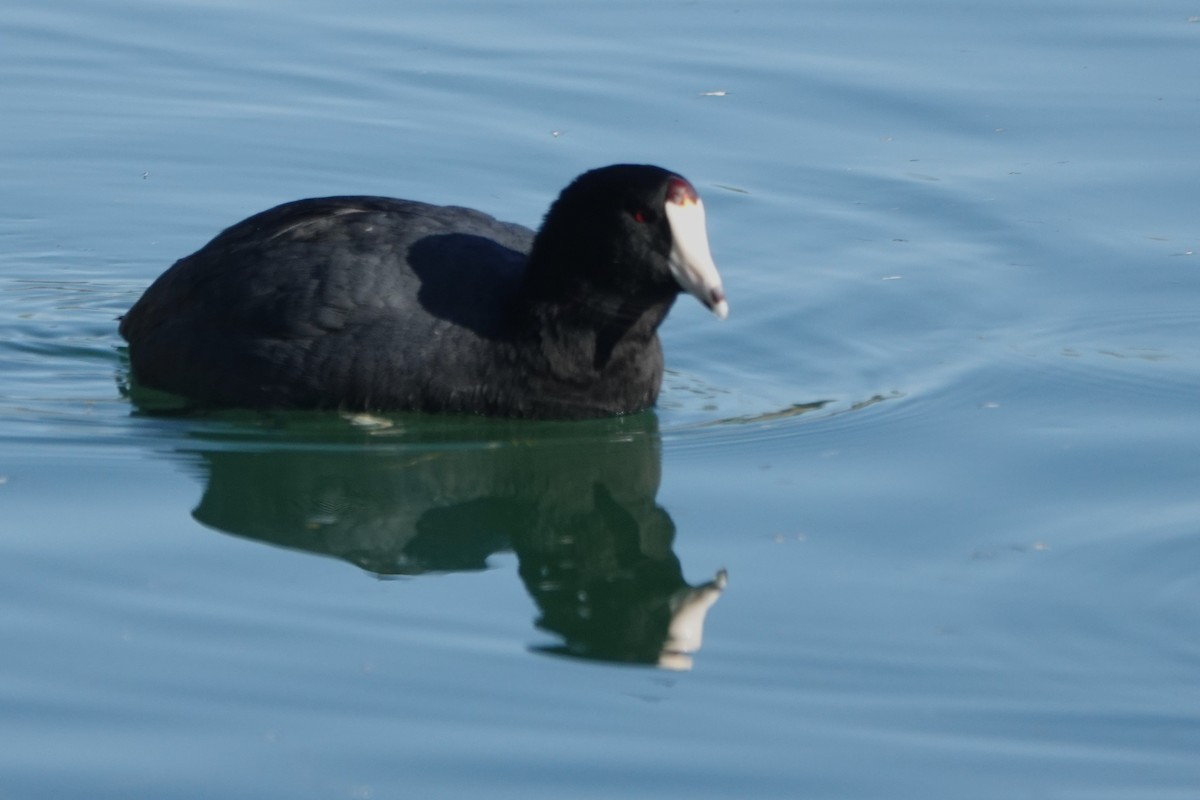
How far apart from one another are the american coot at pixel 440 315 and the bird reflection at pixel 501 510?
0.11 m

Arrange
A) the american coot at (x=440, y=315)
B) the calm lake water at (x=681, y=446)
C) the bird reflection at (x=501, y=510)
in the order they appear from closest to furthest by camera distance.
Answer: the calm lake water at (x=681, y=446)
the bird reflection at (x=501, y=510)
the american coot at (x=440, y=315)

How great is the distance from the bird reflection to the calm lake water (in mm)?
17

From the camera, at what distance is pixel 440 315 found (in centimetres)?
604

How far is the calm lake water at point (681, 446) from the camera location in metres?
4.14

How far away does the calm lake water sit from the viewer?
4.14m

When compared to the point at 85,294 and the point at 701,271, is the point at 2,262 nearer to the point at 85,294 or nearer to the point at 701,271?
the point at 85,294

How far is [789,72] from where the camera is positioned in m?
9.88

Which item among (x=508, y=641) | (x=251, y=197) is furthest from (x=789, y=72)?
(x=508, y=641)

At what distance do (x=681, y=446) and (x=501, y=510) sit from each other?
723 millimetres

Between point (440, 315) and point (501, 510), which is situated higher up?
point (440, 315)

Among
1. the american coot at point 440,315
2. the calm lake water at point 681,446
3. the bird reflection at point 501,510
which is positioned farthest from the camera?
the american coot at point 440,315

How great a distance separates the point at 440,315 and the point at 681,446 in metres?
0.82

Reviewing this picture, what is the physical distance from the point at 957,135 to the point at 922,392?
2.89m

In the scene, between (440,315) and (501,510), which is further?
(440,315)
